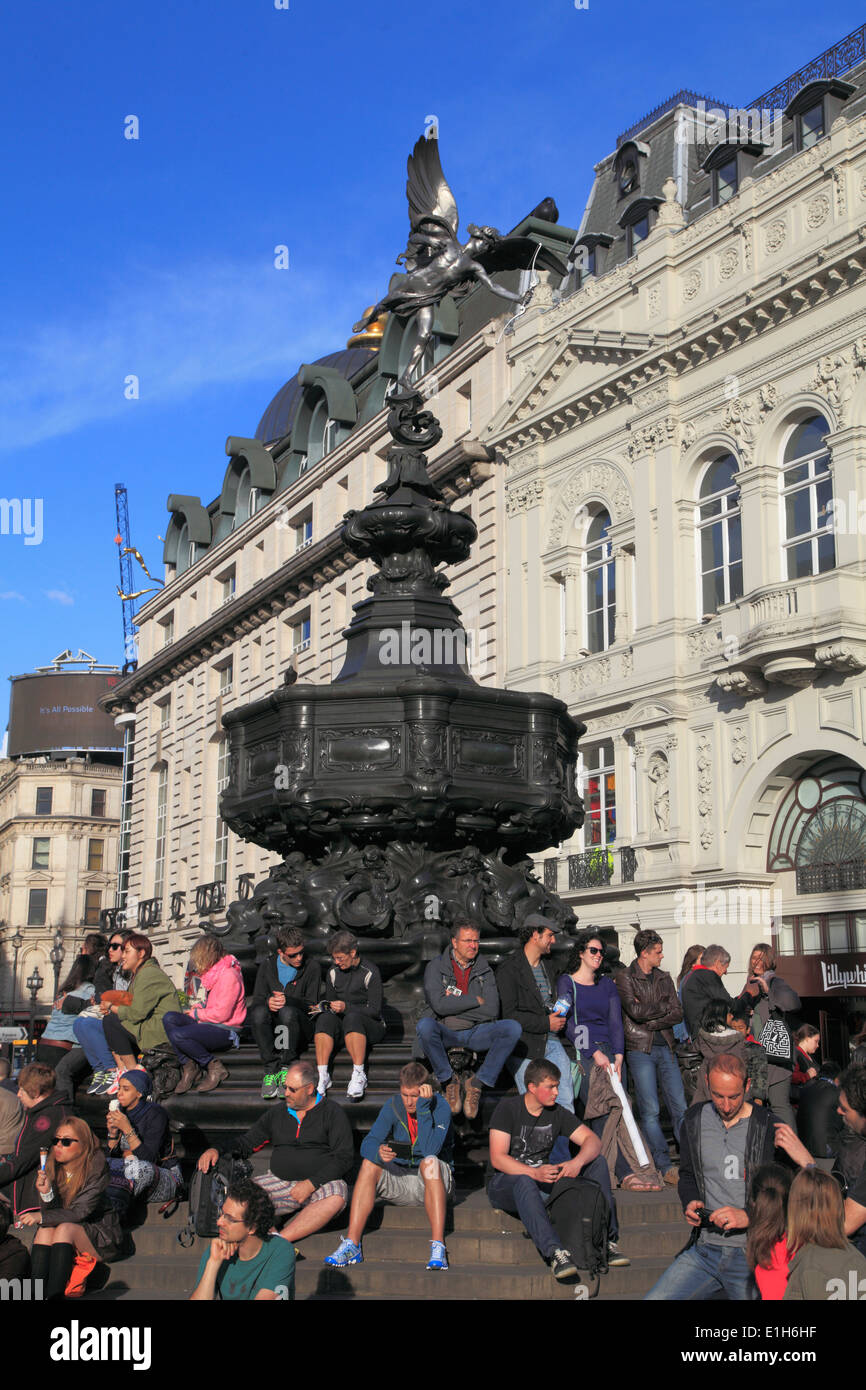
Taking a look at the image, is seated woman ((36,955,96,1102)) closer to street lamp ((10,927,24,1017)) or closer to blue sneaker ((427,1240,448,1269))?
blue sneaker ((427,1240,448,1269))

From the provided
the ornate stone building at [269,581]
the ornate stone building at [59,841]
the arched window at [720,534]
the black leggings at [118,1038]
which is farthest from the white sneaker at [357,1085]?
the ornate stone building at [59,841]

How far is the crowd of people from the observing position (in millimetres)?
6160

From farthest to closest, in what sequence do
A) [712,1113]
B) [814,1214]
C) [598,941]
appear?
[598,941]
[712,1113]
[814,1214]

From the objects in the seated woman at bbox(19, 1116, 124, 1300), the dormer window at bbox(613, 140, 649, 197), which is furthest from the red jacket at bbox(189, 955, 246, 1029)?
the dormer window at bbox(613, 140, 649, 197)

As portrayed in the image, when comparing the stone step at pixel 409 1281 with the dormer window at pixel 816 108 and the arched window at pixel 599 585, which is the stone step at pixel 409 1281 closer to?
the arched window at pixel 599 585

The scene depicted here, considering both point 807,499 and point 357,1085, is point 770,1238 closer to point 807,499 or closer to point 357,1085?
point 357,1085

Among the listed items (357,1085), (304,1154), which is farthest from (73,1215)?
(357,1085)

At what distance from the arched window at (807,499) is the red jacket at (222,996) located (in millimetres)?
18372

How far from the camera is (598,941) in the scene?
385 inches

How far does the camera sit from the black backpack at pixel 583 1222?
289 inches

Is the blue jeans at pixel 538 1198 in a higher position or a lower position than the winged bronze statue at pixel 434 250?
lower
